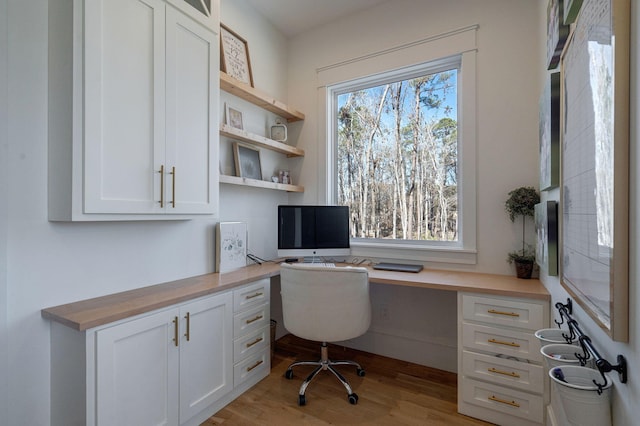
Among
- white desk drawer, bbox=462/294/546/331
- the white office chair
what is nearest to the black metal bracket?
white desk drawer, bbox=462/294/546/331

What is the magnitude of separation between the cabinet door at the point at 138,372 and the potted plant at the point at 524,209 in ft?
7.12

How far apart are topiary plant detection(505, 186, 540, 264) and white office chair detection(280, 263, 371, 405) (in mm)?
1096

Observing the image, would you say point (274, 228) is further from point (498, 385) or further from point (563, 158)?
point (563, 158)

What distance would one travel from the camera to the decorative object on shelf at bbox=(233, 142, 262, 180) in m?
2.58

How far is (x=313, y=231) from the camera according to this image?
274 cm

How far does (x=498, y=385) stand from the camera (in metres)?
1.83

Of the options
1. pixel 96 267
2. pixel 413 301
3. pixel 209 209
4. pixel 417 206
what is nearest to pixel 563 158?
pixel 417 206

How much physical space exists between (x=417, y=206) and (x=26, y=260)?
2579 millimetres

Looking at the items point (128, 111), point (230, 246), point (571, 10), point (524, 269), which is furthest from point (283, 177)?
point (571, 10)

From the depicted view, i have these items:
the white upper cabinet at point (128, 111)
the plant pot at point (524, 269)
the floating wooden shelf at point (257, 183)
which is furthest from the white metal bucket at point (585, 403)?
the floating wooden shelf at point (257, 183)

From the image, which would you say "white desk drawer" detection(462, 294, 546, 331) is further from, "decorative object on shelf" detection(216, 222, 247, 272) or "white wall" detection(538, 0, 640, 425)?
"decorative object on shelf" detection(216, 222, 247, 272)

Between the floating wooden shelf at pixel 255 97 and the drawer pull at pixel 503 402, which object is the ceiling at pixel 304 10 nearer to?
the floating wooden shelf at pixel 255 97

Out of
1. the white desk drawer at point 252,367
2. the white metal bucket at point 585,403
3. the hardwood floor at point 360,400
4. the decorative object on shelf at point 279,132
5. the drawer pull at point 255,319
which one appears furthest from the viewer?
the decorative object on shelf at point 279,132

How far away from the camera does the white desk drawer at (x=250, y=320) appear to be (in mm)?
2070
